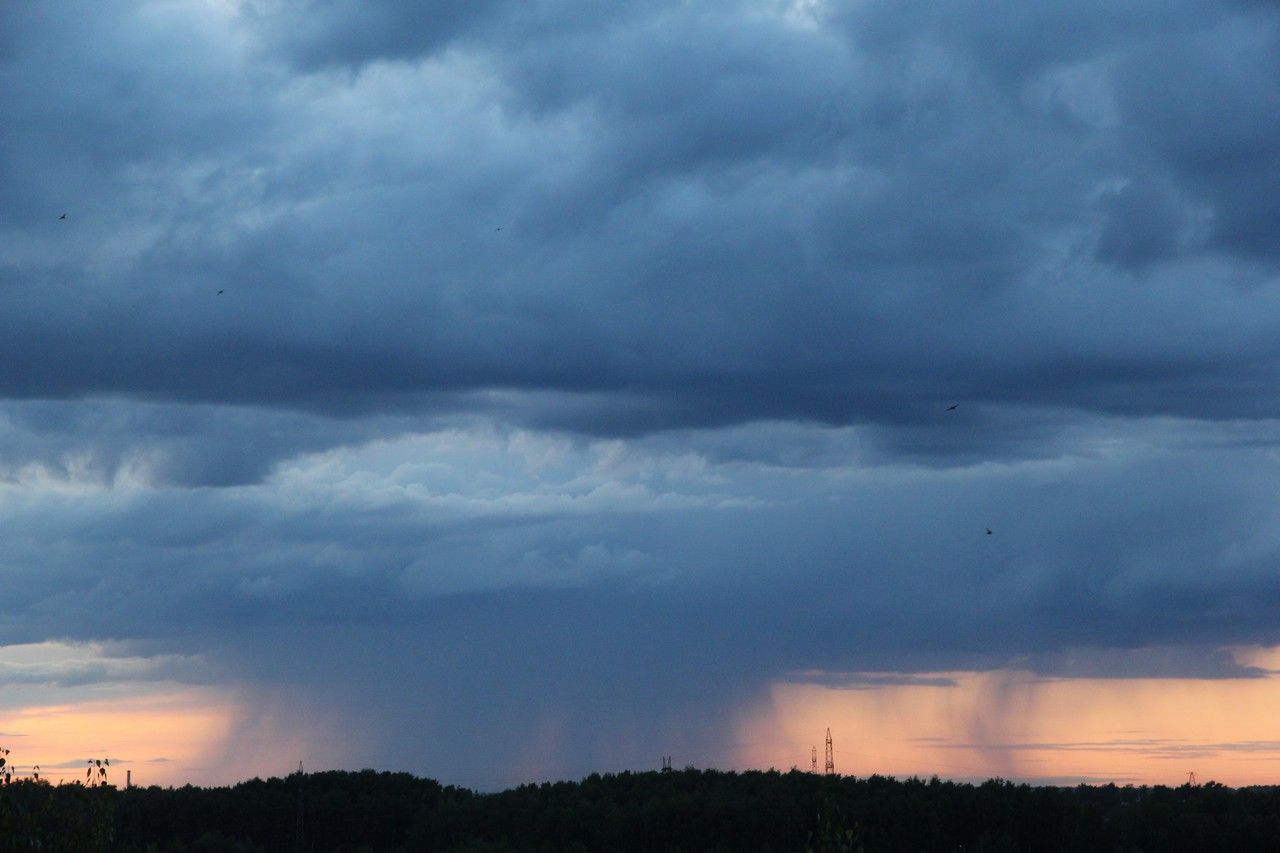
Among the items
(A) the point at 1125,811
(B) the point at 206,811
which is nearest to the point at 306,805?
(B) the point at 206,811

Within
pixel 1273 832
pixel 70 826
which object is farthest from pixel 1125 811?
pixel 70 826

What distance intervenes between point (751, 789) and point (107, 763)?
50.2m

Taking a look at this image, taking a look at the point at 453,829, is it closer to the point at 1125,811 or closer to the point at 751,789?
the point at 751,789

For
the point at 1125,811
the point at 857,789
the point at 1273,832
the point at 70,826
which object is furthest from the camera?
the point at 857,789

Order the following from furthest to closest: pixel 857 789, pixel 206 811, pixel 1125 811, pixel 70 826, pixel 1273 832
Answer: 1. pixel 206 811
2. pixel 857 789
3. pixel 1125 811
4. pixel 1273 832
5. pixel 70 826

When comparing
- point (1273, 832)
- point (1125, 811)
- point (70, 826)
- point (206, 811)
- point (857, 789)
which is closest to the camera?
point (70, 826)

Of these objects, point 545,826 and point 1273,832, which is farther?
point 545,826

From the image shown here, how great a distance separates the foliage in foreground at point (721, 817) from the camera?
60822 millimetres

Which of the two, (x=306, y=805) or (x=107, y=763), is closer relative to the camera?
(x=107, y=763)

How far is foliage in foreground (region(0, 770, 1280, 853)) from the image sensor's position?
60822 millimetres

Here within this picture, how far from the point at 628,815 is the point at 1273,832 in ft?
86.8

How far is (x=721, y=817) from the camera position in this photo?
214 ft

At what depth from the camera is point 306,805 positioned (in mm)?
85250

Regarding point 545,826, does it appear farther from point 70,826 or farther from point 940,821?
point 70,826
